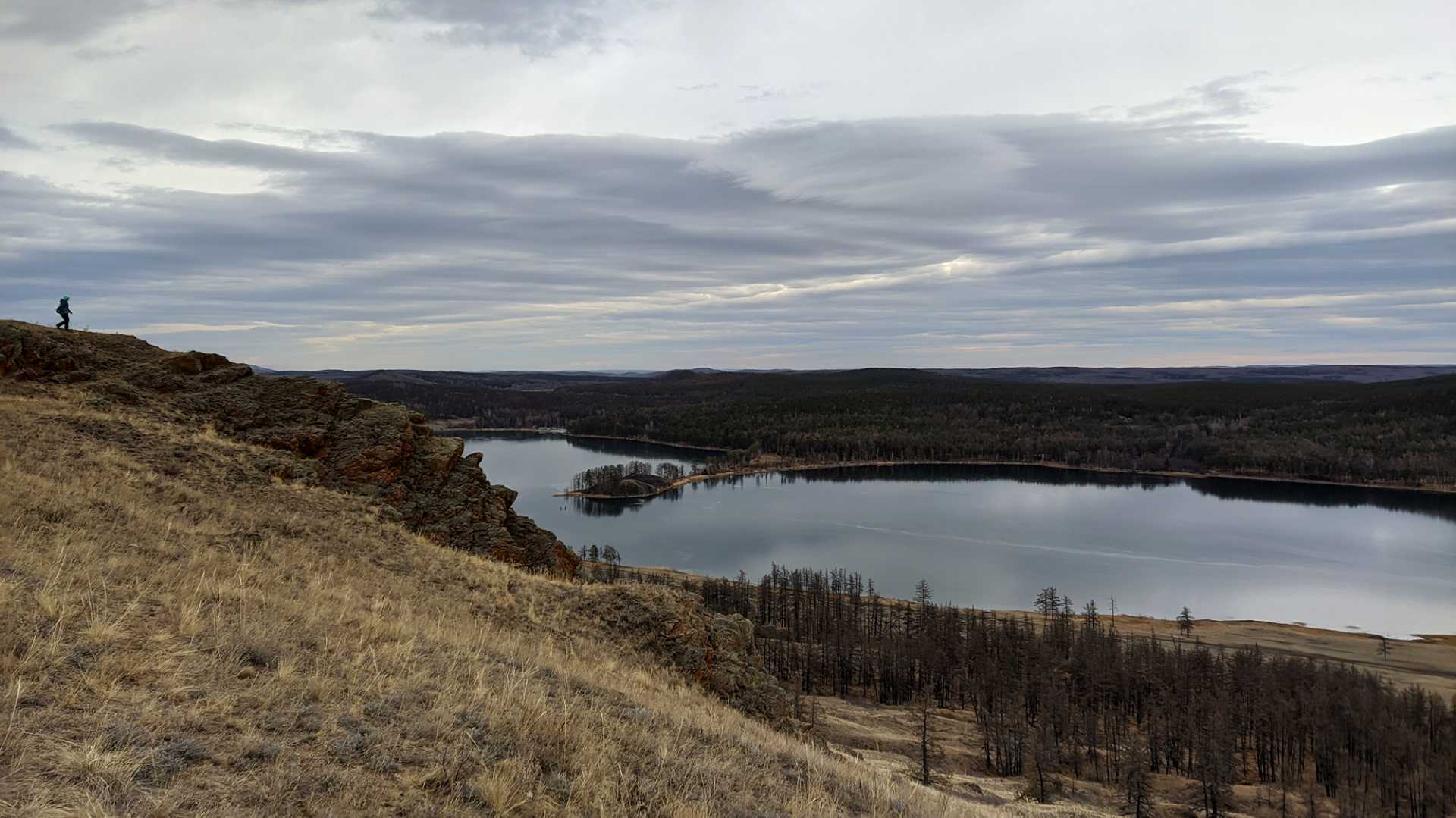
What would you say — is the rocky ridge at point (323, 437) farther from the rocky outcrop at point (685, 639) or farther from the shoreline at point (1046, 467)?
the shoreline at point (1046, 467)

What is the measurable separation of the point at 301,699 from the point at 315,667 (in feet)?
3.04

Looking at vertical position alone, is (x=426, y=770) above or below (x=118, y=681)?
below

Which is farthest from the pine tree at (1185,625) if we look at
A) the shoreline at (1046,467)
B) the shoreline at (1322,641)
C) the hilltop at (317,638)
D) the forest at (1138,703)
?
the shoreline at (1046,467)

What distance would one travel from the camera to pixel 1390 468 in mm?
162750

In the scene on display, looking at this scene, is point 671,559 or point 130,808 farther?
point 671,559

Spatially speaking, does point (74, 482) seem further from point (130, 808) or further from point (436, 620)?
point (130, 808)

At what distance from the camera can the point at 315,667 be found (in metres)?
7.29

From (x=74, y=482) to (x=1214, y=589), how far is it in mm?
95385

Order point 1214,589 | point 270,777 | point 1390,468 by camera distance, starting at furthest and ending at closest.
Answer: point 1390,468 → point 1214,589 → point 270,777

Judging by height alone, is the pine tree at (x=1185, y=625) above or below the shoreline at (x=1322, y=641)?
above

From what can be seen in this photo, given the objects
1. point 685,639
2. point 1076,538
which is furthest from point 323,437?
point 1076,538

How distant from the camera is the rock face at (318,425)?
20.1 m

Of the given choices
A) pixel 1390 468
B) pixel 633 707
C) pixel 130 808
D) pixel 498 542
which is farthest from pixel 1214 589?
pixel 1390 468

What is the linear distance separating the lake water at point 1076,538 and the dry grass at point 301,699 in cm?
7048
